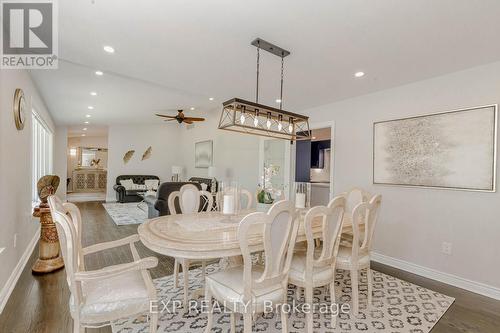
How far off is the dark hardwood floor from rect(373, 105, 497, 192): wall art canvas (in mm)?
1181

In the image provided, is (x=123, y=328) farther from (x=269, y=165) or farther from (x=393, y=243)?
(x=269, y=165)

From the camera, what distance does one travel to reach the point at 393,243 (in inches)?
139

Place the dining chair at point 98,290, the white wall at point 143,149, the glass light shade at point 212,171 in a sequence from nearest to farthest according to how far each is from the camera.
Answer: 1. the dining chair at point 98,290
2. the glass light shade at point 212,171
3. the white wall at point 143,149

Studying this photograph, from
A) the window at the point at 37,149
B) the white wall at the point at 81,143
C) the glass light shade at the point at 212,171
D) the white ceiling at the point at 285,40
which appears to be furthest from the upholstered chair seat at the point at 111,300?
the white wall at the point at 81,143

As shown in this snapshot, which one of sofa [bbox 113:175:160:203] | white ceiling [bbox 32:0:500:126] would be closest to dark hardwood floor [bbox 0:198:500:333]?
white ceiling [bbox 32:0:500:126]

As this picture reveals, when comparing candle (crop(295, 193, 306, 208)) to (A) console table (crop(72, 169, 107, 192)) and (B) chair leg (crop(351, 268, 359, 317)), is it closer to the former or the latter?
(B) chair leg (crop(351, 268, 359, 317))

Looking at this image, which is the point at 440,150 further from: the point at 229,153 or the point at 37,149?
the point at 37,149

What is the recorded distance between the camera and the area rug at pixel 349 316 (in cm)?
204

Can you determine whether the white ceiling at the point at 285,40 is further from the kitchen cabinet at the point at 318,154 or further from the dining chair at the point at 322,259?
the kitchen cabinet at the point at 318,154

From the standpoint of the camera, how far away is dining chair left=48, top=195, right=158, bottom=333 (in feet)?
4.73

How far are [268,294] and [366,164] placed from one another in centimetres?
290

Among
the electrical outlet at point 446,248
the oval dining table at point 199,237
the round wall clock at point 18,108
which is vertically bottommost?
the electrical outlet at point 446,248

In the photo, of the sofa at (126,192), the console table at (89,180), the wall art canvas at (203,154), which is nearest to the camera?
the wall art canvas at (203,154)

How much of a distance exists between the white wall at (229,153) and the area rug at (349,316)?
344 cm
